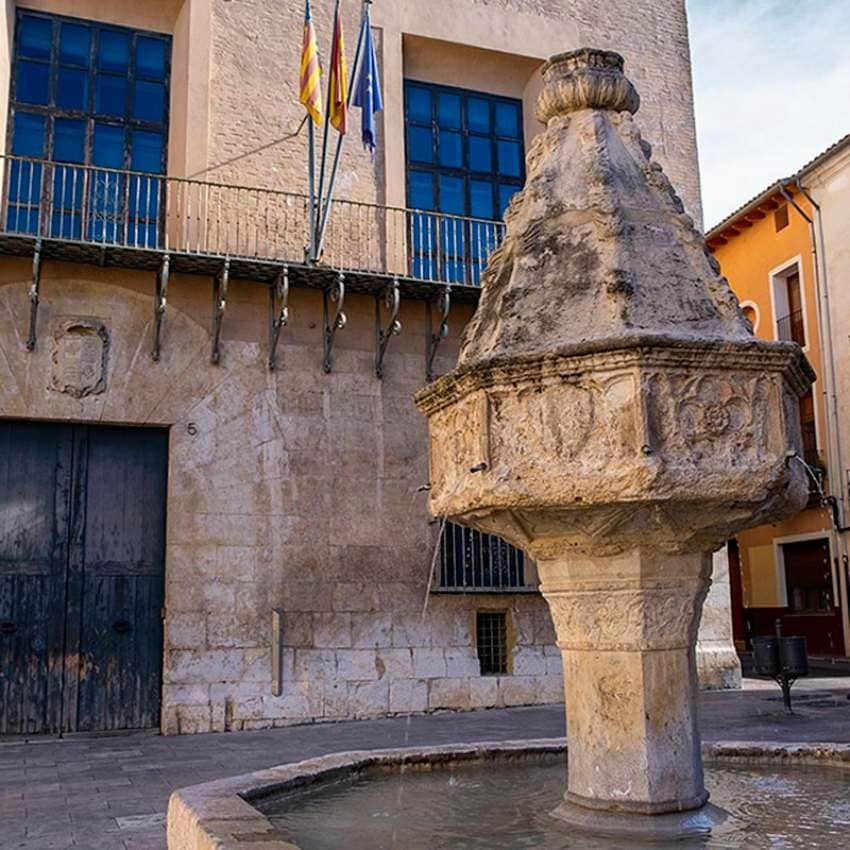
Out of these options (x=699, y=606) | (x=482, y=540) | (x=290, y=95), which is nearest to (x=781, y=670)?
(x=482, y=540)

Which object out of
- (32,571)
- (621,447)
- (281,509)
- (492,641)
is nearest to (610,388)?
(621,447)

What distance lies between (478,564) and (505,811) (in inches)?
303

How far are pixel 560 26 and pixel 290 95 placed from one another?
4.40m

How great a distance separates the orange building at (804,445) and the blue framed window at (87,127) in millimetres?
14455

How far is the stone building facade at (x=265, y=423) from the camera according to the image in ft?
36.1

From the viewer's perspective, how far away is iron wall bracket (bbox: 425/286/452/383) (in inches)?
Answer: 491

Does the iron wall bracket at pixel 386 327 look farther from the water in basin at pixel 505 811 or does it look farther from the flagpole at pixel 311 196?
the water in basin at pixel 505 811

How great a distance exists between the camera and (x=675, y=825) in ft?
13.7

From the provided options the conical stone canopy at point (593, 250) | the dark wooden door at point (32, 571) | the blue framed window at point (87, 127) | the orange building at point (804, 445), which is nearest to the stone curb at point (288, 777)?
the conical stone canopy at point (593, 250)

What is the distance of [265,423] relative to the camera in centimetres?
1170

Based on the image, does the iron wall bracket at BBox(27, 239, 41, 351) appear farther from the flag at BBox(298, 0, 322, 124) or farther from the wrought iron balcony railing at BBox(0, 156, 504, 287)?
the flag at BBox(298, 0, 322, 124)

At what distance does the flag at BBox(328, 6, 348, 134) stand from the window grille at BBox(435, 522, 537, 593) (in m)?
5.04

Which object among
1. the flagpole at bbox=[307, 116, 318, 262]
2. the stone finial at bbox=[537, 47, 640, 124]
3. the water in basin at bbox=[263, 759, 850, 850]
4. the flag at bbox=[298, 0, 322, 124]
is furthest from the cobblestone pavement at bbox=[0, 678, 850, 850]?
the flag at bbox=[298, 0, 322, 124]

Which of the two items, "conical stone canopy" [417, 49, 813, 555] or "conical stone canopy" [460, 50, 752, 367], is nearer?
"conical stone canopy" [417, 49, 813, 555]
